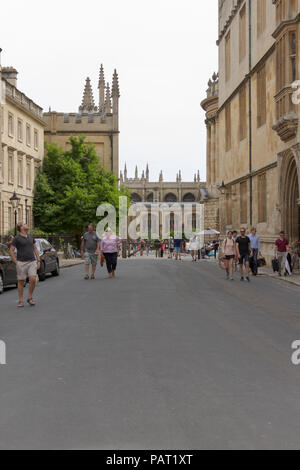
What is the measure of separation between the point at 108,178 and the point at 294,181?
1105 inches

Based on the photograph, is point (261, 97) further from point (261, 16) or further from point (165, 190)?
point (165, 190)

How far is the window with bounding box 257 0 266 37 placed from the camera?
28406 mm

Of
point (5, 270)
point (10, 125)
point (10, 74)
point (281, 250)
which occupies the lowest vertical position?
point (5, 270)

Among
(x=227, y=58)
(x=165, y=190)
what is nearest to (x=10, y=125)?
(x=227, y=58)

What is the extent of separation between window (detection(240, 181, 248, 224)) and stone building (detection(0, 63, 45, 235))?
1426cm

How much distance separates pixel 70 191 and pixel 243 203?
18.2 m

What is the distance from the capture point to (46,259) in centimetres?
2078

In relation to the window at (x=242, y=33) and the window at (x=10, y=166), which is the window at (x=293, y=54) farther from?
the window at (x=10, y=166)

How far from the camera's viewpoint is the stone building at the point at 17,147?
38.6 metres

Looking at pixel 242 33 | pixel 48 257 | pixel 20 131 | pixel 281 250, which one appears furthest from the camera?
pixel 20 131

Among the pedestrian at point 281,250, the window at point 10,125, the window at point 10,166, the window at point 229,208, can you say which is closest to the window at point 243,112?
the window at point 229,208

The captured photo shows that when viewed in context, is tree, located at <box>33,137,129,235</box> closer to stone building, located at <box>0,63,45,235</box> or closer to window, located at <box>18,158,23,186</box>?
stone building, located at <box>0,63,45,235</box>

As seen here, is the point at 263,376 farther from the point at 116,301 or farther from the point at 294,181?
the point at 294,181

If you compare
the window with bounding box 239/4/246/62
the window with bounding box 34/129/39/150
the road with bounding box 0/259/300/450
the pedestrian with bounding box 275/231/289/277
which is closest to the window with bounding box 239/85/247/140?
the window with bounding box 239/4/246/62
